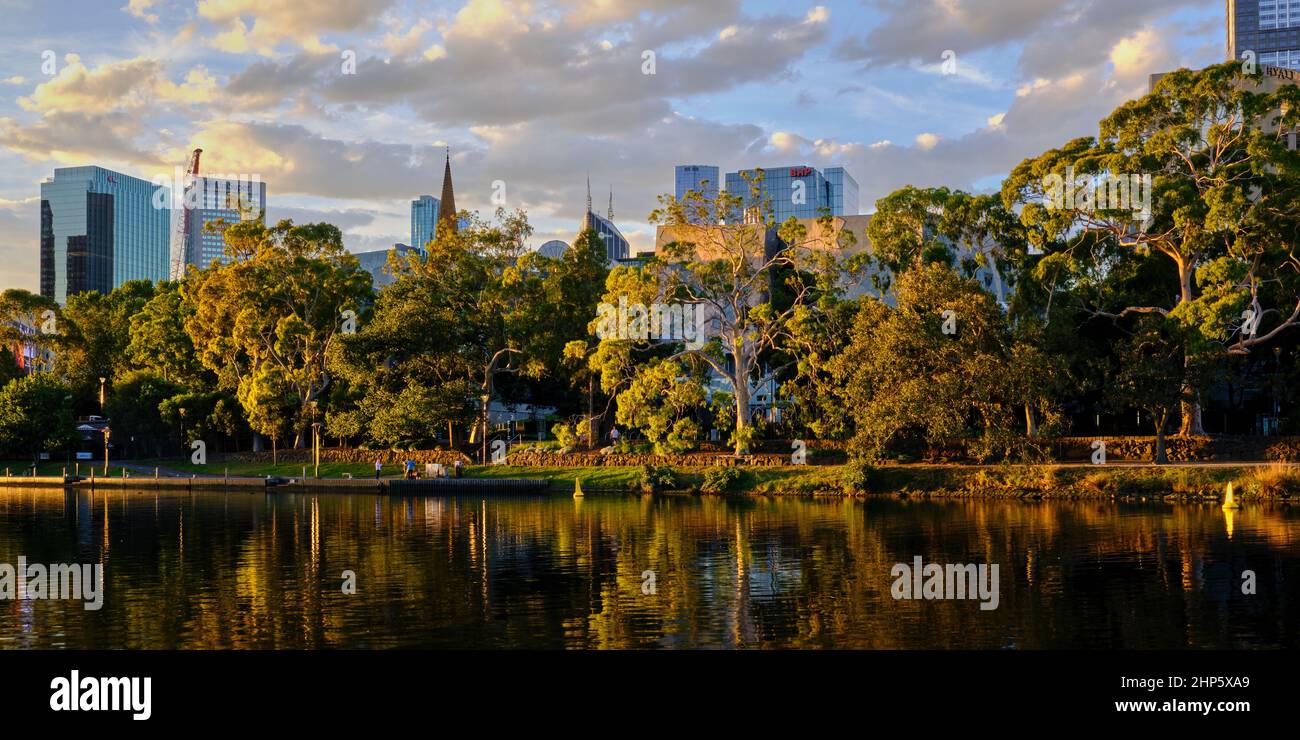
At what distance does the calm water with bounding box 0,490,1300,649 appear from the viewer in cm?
2295

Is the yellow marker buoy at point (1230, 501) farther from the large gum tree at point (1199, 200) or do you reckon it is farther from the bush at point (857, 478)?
the bush at point (857, 478)

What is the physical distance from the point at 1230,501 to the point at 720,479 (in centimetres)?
2523

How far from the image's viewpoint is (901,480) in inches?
2333

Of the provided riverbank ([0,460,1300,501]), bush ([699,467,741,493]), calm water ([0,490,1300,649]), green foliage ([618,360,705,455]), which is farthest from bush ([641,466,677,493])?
calm water ([0,490,1300,649])

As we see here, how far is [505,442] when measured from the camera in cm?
7662

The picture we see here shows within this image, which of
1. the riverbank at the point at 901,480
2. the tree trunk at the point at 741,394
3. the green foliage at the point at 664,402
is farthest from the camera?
the tree trunk at the point at 741,394

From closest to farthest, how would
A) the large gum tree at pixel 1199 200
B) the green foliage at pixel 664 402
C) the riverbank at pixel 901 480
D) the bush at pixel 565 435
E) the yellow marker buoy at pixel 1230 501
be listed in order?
the yellow marker buoy at pixel 1230 501
the riverbank at pixel 901 480
the large gum tree at pixel 1199 200
the green foliage at pixel 664 402
the bush at pixel 565 435

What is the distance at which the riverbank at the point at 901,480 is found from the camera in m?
52.3

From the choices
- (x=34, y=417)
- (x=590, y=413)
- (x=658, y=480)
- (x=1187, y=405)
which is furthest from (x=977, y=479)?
(x=34, y=417)

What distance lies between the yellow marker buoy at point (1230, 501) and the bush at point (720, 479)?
965 inches

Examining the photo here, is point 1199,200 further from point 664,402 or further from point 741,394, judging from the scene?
point 664,402

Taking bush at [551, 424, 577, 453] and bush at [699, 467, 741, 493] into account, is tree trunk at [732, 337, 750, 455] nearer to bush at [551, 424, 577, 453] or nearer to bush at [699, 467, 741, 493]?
bush at [699, 467, 741, 493]

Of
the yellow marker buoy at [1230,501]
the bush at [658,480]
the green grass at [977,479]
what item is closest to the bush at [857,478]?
the green grass at [977,479]
